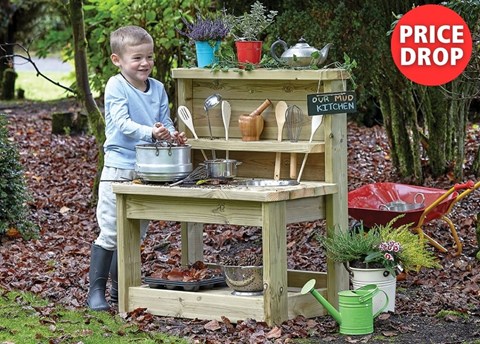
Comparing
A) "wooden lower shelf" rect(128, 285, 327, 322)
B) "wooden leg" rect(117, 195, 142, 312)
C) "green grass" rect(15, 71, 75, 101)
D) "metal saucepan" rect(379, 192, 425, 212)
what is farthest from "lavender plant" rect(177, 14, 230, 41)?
"green grass" rect(15, 71, 75, 101)

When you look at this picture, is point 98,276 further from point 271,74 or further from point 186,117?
point 271,74

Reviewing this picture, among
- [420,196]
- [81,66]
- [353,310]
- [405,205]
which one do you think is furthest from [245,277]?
[81,66]

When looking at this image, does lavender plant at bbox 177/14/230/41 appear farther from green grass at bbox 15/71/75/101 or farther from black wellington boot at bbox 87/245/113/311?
green grass at bbox 15/71/75/101

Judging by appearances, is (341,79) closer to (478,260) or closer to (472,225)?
(478,260)

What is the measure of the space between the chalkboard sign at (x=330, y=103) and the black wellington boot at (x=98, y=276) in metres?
1.53

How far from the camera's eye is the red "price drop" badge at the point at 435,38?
798cm

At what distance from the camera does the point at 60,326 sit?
5.83 m

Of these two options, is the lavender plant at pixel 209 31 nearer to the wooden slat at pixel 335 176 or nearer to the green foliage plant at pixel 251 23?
the green foliage plant at pixel 251 23

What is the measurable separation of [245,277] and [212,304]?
0.79 feet

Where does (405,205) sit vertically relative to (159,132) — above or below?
below

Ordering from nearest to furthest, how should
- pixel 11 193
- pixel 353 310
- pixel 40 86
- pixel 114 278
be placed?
pixel 353 310 < pixel 114 278 < pixel 11 193 < pixel 40 86

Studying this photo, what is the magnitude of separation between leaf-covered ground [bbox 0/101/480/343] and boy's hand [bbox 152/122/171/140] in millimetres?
1021

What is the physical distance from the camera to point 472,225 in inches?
327

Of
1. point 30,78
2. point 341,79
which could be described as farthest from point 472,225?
point 30,78
